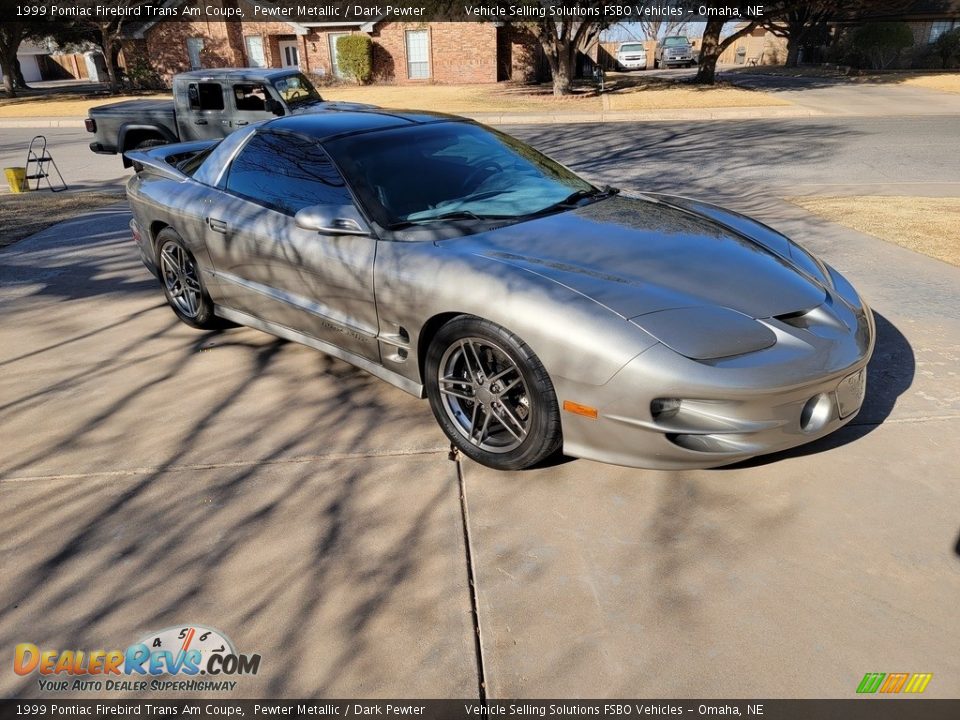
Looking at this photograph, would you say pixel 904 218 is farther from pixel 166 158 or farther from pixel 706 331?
pixel 166 158

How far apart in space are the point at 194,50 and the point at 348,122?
38.6m

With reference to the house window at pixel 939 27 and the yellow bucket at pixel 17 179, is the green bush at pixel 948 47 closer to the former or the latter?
the house window at pixel 939 27

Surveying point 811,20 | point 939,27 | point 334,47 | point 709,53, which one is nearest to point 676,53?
point 811,20

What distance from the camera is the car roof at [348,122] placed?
4070mm

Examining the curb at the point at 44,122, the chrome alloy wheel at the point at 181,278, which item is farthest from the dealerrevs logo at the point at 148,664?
the curb at the point at 44,122

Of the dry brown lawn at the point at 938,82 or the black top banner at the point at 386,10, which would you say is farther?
the dry brown lawn at the point at 938,82

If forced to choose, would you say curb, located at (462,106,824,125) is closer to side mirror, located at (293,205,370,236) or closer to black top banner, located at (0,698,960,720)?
side mirror, located at (293,205,370,236)

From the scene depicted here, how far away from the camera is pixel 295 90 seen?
1166cm

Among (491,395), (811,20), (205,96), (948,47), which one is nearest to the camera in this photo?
(491,395)

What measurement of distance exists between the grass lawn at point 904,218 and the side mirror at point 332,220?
15.8ft

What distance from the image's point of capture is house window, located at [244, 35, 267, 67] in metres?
36.8

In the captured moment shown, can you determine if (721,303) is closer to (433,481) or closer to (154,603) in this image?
(433,481)

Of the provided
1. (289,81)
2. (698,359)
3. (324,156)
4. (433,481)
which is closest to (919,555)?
(698,359)

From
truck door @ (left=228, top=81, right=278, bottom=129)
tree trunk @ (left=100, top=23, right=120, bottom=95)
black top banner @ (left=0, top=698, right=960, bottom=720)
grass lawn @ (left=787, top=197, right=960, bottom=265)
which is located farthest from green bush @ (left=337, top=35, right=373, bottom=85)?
black top banner @ (left=0, top=698, right=960, bottom=720)
